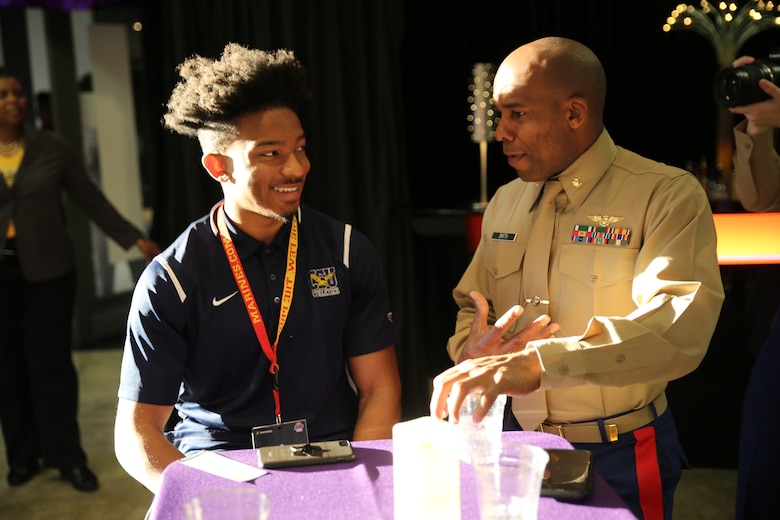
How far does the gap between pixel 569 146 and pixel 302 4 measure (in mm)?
2355

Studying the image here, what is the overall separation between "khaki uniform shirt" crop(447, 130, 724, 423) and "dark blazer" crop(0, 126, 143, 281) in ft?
6.99

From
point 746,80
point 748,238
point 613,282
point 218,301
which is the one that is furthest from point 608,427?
point 748,238

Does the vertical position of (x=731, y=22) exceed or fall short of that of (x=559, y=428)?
it exceeds it

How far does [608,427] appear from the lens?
1.89 metres

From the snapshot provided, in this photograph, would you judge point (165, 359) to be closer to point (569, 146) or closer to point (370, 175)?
point (569, 146)

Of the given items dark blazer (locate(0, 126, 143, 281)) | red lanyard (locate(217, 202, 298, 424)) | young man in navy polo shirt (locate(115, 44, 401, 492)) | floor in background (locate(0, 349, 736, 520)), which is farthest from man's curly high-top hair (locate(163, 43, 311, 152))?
floor in background (locate(0, 349, 736, 520))

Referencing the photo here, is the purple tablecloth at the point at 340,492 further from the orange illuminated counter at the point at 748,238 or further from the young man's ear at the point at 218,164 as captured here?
the orange illuminated counter at the point at 748,238

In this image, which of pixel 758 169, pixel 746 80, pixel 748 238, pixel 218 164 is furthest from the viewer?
pixel 748 238

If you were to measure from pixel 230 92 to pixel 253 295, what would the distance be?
49cm

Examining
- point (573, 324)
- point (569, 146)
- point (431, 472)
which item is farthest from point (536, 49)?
point (431, 472)

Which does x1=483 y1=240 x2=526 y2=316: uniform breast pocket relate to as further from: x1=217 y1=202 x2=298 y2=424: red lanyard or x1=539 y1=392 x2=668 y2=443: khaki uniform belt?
x1=217 y1=202 x2=298 y2=424: red lanyard

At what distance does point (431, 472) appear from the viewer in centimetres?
127

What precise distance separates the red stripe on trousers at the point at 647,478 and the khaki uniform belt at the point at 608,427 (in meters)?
0.02

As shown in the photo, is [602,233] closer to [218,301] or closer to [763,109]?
[763,109]
